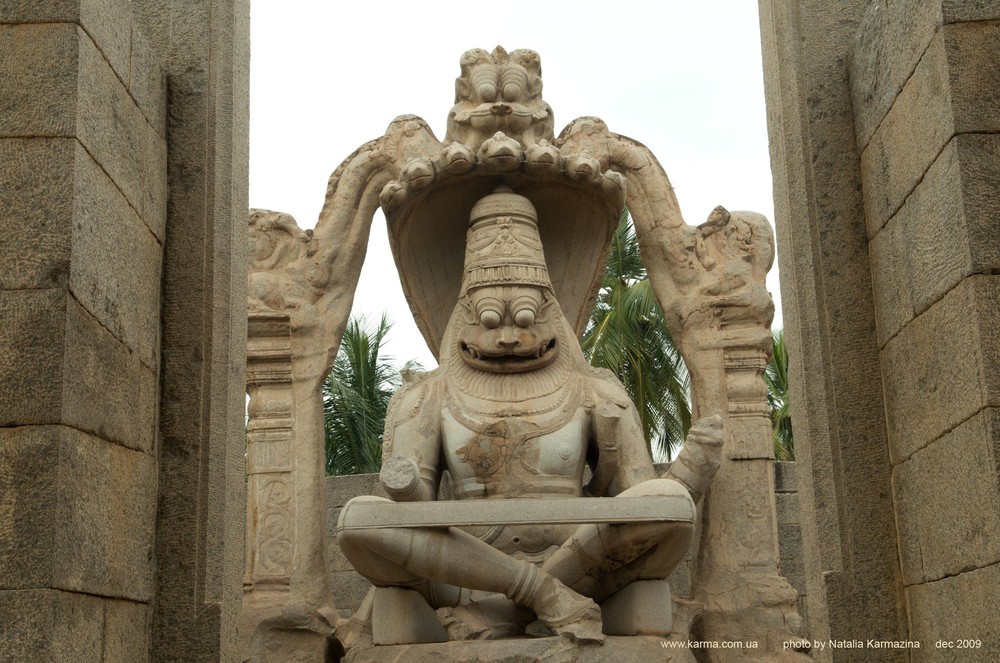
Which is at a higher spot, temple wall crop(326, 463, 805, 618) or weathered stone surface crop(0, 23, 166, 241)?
weathered stone surface crop(0, 23, 166, 241)

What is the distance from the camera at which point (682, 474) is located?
6.11 metres

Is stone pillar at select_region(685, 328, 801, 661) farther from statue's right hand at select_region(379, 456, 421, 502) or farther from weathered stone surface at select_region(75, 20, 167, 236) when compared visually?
weathered stone surface at select_region(75, 20, 167, 236)

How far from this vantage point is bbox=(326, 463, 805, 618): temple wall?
7777 millimetres

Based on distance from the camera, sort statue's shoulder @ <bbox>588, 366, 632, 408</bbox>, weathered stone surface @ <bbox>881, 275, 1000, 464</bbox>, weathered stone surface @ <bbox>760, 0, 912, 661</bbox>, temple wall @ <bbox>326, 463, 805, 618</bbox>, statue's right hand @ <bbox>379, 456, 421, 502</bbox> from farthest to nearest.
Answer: temple wall @ <bbox>326, 463, 805, 618</bbox>, statue's shoulder @ <bbox>588, 366, 632, 408</bbox>, statue's right hand @ <bbox>379, 456, 421, 502</bbox>, weathered stone surface @ <bbox>760, 0, 912, 661</bbox>, weathered stone surface @ <bbox>881, 275, 1000, 464</bbox>

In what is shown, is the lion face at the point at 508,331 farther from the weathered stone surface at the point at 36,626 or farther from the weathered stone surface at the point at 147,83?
the weathered stone surface at the point at 36,626

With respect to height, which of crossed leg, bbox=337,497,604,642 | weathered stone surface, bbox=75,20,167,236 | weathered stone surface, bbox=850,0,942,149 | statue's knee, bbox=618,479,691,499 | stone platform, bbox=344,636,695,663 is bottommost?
stone platform, bbox=344,636,695,663

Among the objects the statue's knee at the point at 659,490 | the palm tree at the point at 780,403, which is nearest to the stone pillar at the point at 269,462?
the statue's knee at the point at 659,490

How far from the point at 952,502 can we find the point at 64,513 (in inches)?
115

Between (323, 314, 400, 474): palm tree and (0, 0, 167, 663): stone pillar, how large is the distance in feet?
45.4

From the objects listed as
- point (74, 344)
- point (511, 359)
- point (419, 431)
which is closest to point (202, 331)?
point (74, 344)

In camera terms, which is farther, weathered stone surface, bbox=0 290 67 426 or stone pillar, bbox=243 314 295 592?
stone pillar, bbox=243 314 295 592

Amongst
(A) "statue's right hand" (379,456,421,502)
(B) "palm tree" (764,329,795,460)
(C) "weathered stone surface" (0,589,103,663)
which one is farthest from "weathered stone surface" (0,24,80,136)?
(B) "palm tree" (764,329,795,460)

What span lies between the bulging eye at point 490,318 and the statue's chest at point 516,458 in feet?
1.63

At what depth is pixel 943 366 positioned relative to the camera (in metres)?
4.32
